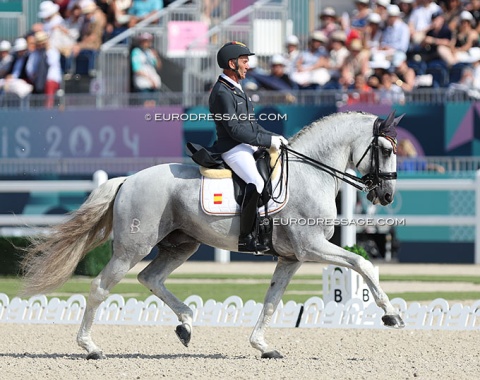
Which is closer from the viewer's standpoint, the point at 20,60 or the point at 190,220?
the point at 190,220

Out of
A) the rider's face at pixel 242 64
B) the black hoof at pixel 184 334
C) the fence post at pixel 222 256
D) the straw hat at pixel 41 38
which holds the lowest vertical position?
the fence post at pixel 222 256

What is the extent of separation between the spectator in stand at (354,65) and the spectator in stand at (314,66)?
1.10 ft

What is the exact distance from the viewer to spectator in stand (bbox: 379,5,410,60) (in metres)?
19.0

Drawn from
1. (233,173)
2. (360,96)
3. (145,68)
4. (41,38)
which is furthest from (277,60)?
(233,173)

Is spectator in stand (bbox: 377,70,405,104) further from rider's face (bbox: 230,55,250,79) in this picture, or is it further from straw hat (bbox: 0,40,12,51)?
rider's face (bbox: 230,55,250,79)

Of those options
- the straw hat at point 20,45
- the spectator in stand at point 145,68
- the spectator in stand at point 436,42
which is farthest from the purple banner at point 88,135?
the spectator in stand at point 436,42

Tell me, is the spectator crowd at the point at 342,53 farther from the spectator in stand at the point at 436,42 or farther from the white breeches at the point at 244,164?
the white breeches at the point at 244,164

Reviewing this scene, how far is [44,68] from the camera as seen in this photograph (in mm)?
20484

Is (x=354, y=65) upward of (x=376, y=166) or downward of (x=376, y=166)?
downward

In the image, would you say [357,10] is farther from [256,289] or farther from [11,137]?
[256,289]

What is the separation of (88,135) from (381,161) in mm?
11285

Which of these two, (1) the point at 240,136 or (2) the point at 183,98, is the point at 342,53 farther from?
(1) the point at 240,136

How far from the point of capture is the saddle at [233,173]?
26.7 ft

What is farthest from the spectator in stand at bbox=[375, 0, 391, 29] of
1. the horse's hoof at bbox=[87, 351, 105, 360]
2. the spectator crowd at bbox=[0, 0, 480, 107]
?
the horse's hoof at bbox=[87, 351, 105, 360]
